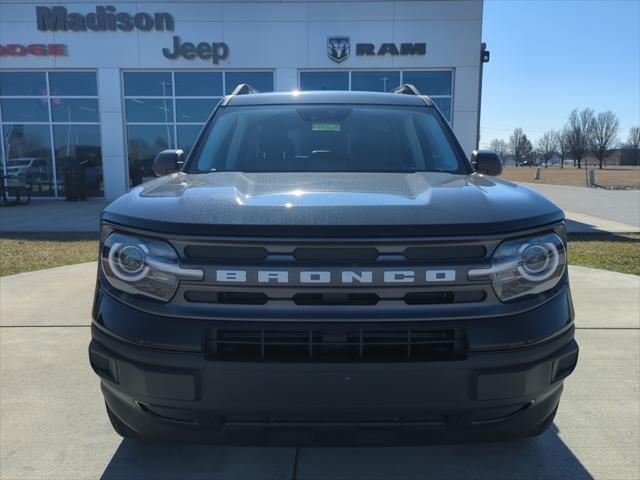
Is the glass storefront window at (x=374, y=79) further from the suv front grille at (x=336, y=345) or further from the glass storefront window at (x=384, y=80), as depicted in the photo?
the suv front grille at (x=336, y=345)

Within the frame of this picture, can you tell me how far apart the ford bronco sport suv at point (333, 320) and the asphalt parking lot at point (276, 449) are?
65cm

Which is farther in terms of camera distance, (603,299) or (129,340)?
(603,299)

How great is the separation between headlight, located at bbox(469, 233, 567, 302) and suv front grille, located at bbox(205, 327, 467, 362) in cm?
23

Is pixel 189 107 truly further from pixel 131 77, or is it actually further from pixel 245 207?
pixel 245 207

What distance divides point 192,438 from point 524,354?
1232 mm

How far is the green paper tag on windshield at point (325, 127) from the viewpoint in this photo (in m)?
3.21

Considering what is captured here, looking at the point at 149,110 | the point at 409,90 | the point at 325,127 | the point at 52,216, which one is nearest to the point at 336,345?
the point at 325,127

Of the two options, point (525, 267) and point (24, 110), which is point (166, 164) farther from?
point (24, 110)

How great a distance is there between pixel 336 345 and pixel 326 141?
173 cm

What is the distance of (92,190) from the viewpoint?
1700 centimetres

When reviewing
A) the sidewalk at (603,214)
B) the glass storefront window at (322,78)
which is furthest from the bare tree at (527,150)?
the glass storefront window at (322,78)

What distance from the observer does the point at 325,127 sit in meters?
3.22

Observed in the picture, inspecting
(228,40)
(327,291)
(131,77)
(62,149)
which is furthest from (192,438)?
(62,149)

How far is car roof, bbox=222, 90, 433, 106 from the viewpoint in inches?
135
